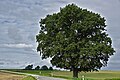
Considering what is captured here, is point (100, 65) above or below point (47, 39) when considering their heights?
below

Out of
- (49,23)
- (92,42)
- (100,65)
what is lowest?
(100,65)

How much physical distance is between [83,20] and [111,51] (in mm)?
7331

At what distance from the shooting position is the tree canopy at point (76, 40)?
59.1 m

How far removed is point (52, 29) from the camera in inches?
2510

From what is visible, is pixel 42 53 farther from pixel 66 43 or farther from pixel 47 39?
pixel 66 43

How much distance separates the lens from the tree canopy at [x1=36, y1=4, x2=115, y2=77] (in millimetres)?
59094

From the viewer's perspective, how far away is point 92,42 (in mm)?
60750

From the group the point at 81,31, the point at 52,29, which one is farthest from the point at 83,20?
the point at 52,29

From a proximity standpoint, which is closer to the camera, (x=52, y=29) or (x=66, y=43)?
(x=66, y=43)

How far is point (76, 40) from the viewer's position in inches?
2420

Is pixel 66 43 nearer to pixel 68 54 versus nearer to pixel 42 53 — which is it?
pixel 68 54

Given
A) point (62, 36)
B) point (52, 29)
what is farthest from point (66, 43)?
point (52, 29)

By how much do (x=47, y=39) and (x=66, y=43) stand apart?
5.17 m

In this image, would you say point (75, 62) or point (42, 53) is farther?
point (42, 53)
